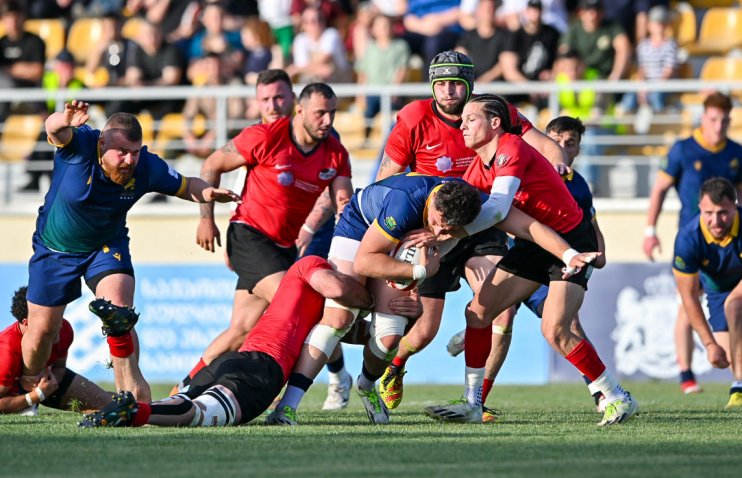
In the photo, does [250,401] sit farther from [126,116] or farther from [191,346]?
[191,346]

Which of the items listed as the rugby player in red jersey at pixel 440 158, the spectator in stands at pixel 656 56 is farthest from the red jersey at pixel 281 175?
the spectator in stands at pixel 656 56

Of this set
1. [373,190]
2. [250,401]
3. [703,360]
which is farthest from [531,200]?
[703,360]

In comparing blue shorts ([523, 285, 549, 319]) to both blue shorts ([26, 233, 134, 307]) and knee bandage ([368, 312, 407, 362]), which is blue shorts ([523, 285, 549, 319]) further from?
blue shorts ([26, 233, 134, 307])

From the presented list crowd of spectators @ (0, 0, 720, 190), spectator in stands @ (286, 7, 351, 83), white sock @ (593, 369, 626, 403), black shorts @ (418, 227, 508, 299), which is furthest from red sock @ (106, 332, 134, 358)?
spectator in stands @ (286, 7, 351, 83)

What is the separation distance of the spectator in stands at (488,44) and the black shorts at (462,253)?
24.5 ft

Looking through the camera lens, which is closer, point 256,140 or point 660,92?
point 256,140

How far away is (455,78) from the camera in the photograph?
945cm

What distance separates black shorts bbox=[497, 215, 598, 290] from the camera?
8766mm

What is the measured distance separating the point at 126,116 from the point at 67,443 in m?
2.50

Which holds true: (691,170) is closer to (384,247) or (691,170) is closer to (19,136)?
(384,247)

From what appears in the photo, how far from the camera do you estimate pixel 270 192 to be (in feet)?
34.8

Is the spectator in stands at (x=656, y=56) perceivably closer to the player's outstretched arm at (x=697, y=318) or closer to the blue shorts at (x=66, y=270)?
the player's outstretched arm at (x=697, y=318)

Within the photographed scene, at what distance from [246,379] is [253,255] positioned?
282cm

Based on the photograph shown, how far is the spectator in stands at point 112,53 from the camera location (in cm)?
1802
